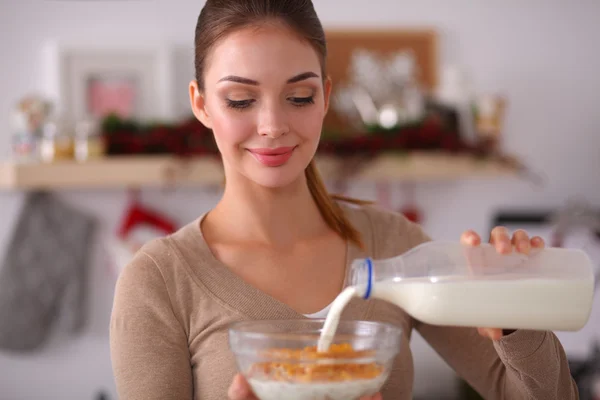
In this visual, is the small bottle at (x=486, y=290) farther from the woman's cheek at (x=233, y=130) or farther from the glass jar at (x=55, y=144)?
the glass jar at (x=55, y=144)

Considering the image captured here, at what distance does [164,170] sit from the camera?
2.64m

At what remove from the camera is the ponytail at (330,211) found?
133 centimetres

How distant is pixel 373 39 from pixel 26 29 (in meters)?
1.26

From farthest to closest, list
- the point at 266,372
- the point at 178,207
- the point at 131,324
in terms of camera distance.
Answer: the point at 178,207
the point at 131,324
the point at 266,372

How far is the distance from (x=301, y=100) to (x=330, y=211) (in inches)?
9.5

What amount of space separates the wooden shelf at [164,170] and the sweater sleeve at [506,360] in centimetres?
137

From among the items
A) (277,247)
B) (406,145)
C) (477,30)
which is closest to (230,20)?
(277,247)

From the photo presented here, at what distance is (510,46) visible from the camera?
2988 millimetres

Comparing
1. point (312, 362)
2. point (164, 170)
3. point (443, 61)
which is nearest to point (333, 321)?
point (312, 362)

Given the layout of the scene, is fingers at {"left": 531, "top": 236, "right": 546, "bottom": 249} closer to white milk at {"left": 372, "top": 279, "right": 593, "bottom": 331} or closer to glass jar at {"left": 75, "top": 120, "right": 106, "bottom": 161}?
white milk at {"left": 372, "top": 279, "right": 593, "bottom": 331}

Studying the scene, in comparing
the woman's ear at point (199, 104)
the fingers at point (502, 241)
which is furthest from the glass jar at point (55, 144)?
the fingers at point (502, 241)

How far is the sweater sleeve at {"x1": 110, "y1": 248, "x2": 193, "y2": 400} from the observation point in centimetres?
112

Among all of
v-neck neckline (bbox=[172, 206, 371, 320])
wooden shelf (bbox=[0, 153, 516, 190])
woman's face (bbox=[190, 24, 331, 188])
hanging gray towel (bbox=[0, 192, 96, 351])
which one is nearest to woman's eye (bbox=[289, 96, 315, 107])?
woman's face (bbox=[190, 24, 331, 188])

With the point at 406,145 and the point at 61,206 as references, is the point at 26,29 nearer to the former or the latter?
the point at 61,206
